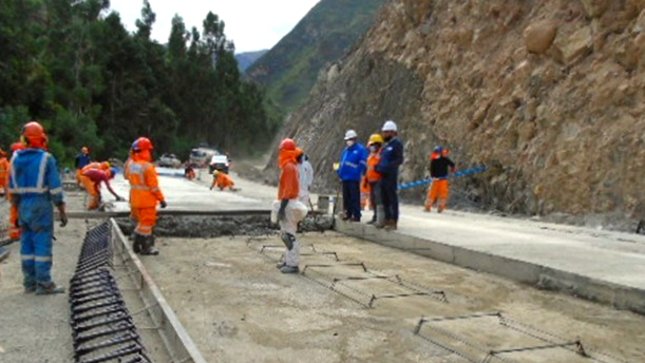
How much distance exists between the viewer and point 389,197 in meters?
11.8

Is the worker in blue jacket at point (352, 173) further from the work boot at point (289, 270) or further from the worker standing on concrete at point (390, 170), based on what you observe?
the work boot at point (289, 270)

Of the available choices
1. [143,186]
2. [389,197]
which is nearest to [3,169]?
[143,186]

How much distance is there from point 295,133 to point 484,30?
681 inches

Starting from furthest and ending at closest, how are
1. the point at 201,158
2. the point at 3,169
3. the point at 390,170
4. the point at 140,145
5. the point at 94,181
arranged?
the point at 201,158
the point at 3,169
the point at 94,181
the point at 390,170
the point at 140,145

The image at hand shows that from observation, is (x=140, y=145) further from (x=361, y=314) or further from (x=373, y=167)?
(x=361, y=314)

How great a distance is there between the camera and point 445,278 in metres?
8.69

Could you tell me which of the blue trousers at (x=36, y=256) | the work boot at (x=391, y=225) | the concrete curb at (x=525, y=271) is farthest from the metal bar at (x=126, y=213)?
the blue trousers at (x=36, y=256)

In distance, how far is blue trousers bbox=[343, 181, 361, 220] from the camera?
13.3 meters

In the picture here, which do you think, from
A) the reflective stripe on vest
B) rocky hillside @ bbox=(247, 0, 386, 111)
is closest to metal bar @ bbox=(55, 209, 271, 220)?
the reflective stripe on vest

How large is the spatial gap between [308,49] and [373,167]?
155m

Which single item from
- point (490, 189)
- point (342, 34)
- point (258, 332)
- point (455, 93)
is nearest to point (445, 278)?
point (258, 332)

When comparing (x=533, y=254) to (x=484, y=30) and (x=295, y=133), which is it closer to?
(x=484, y=30)

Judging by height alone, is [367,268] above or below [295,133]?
below

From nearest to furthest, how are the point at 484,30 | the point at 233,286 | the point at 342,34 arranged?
the point at 233,286
the point at 484,30
the point at 342,34
